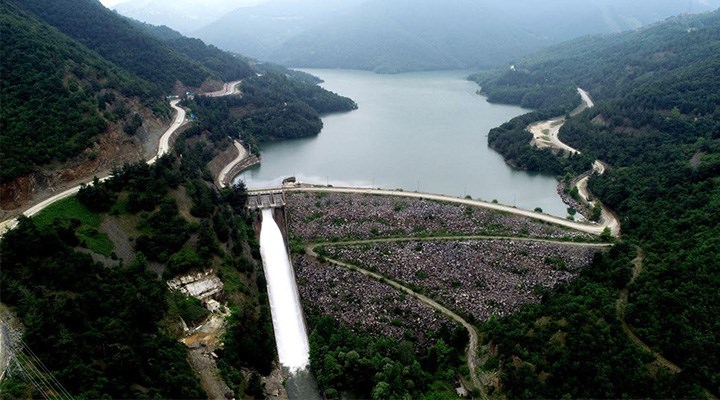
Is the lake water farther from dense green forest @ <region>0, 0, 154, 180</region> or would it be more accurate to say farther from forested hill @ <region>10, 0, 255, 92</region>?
forested hill @ <region>10, 0, 255, 92</region>

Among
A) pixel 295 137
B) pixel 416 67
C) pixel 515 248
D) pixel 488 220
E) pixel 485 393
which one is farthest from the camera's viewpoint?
pixel 416 67

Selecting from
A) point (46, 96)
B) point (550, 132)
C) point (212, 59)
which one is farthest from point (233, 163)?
point (550, 132)

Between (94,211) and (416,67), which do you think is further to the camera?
(416,67)

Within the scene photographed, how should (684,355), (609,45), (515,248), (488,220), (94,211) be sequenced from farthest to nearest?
1. (609,45)
2. (488,220)
3. (515,248)
4. (94,211)
5. (684,355)

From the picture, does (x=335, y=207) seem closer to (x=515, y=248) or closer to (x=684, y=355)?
(x=515, y=248)

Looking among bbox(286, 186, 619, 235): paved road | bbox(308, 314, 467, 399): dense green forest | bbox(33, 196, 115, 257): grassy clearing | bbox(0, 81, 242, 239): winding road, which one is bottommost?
bbox(308, 314, 467, 399): dense green forest

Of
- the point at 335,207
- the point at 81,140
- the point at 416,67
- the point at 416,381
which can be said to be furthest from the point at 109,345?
the point at 416,67

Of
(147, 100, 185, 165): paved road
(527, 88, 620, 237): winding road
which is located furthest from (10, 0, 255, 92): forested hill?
(527, 88, 620, 237): winding road
